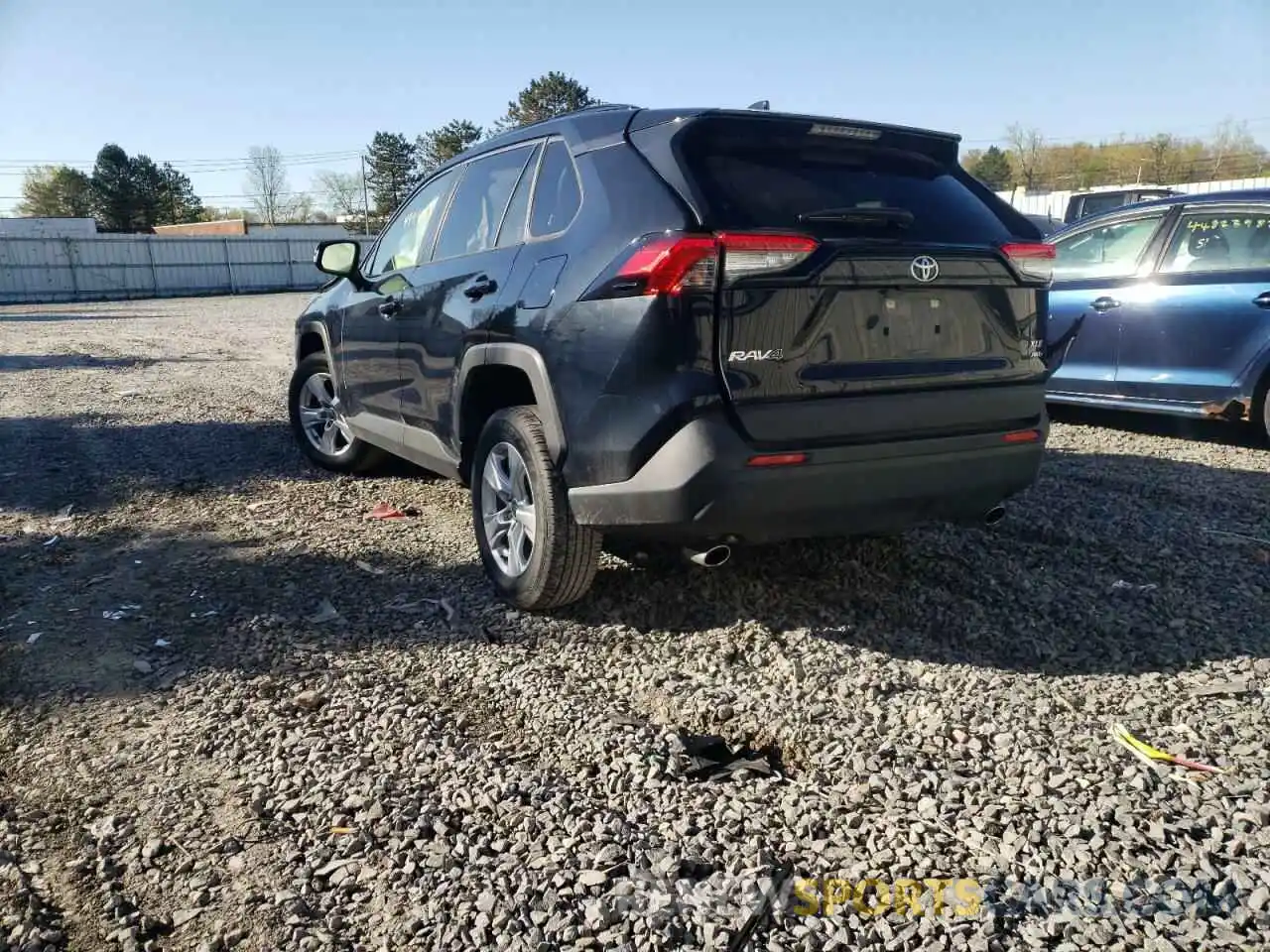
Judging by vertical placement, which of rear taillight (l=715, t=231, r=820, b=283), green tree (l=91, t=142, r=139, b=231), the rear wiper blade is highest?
green tree (l=91, t=142, r=139, b=231)

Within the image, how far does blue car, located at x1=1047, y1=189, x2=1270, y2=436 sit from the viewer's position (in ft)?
21.7

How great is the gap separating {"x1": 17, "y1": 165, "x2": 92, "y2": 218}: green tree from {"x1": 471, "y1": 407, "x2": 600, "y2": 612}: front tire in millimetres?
68107

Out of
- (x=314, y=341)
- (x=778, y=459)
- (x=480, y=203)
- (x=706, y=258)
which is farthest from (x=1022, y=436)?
(x=314, y=341)

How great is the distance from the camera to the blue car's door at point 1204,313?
6594 millimetres

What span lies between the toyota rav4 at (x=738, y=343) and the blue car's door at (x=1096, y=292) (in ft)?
13.3

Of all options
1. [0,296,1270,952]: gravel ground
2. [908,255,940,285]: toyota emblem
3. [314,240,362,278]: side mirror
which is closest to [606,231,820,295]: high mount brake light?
[908,255,940,285]: toyota emblem

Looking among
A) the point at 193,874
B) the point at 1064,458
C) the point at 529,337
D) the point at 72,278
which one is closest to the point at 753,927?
the point at 193,874

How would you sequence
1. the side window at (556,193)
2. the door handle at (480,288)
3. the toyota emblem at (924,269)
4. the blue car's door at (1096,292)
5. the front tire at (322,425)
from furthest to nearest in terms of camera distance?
the blue car's door at (1096,292), the front tire at (322,425), the door handle at (480,288), the side window at (556,193), the toyota emblem at (924,269)

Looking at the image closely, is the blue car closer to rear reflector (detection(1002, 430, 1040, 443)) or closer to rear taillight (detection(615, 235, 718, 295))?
rear reflector (detection(1002, 430, 1040, 443))

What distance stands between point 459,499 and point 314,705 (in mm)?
2643

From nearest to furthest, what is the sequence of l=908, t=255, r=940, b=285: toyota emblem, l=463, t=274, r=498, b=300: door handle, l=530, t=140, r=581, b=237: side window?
l=908, t=255, r=940, b=285: toyota emblem → l=530, t=140, r=581, b=237: side window → l=463, t=274, r=498, b=300: door handle

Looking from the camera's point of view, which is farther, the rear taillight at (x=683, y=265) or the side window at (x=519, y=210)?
the side window at (x=519, y=210)

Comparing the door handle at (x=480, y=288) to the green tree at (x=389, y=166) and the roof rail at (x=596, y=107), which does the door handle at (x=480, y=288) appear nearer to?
the roof rail at (x=596, y=107)

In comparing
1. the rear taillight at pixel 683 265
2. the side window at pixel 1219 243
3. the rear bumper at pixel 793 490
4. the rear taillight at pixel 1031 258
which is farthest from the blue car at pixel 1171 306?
the rear taillight at pixel 683 265
